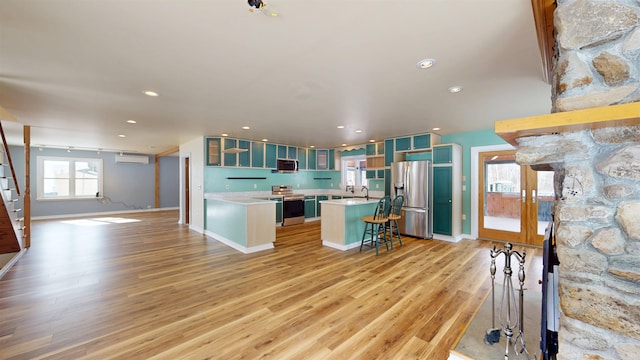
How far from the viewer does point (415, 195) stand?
17.9ft

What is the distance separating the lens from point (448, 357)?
182cm

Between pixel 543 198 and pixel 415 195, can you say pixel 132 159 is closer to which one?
pixel 415 195

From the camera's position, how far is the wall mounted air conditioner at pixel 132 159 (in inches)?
360

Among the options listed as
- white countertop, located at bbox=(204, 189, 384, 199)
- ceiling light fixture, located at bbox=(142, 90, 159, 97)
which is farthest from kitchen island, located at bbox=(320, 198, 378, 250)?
ceiling light fixture, located at bbox=(142, 90, 159, 97)

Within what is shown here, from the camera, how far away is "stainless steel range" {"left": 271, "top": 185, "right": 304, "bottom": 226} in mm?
6961

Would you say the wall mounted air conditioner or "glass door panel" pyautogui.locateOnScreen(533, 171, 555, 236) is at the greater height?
the wall mounted air conditioner

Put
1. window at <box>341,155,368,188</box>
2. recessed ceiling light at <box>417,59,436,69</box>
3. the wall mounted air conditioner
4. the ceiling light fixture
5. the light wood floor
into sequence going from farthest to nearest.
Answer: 1. the wall mounted air conditioner
2. window at <box>341,155,368,188</box>
3. the ceiling light fixture
4. recessed ceiling light at <box>417,59,436,69</box>
5. the light wood floor

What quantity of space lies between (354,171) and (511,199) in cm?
400

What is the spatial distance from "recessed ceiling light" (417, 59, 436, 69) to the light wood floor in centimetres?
228

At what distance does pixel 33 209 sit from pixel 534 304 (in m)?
Answer: 12.2

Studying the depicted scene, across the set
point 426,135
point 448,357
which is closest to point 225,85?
point 448,357

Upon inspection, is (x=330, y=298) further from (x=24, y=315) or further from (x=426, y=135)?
(x=426, y=135)

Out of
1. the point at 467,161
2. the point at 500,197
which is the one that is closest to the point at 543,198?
the point at 500,197

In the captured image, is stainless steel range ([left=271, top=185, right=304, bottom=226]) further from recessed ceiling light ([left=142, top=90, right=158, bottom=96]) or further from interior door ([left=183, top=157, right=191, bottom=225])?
recessed ceiling light ([left=142, top=90, right=158, bottom=96])
